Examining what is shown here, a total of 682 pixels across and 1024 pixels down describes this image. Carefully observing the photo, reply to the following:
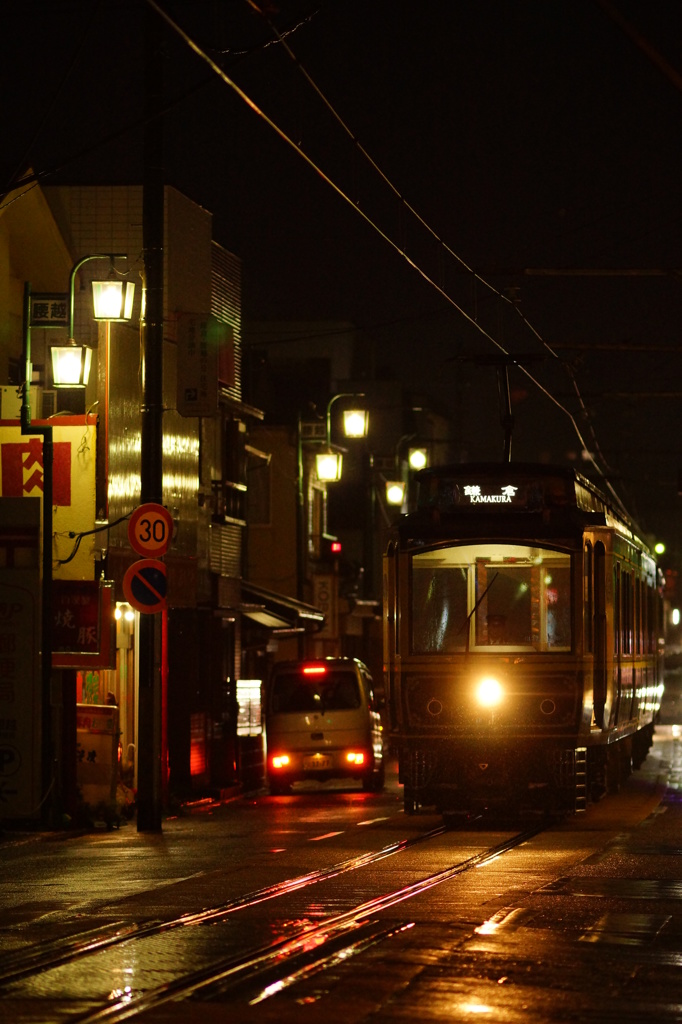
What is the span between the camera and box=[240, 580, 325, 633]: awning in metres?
31.0

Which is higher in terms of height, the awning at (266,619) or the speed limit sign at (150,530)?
the speed limit sign at (150,530)

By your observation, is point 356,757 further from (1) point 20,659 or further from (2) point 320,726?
(1) point 20,659

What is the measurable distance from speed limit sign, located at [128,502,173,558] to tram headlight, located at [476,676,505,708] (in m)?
3.79

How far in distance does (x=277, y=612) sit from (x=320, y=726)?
627cm

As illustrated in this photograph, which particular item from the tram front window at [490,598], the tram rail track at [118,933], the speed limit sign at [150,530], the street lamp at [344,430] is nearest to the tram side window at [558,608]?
the tram front window at [490,598]

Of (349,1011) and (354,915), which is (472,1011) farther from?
(354,915)

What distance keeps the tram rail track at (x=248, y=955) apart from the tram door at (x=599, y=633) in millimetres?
6632

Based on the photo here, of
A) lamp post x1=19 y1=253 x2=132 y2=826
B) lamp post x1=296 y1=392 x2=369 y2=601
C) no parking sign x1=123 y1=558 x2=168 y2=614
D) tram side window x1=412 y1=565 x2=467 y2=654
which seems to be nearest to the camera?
lamp post x1=19 y1=253 x2=132 y2=826

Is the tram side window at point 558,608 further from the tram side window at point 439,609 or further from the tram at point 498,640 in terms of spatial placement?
the tram side window at point 439,609

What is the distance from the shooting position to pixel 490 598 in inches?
730

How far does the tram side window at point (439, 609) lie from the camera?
18.6m

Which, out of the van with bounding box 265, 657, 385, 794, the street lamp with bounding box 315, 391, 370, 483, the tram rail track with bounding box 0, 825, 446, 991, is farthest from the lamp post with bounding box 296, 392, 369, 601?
the tram rail track with bounding box 0, 825, 446, 991

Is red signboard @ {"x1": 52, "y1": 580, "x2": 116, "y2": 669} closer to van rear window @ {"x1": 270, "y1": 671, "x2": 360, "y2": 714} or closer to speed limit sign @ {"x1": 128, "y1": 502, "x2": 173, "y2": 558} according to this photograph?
speed limit sign @ {"x1": 128, "y1": 502, "x2": 173, "y2": 558}

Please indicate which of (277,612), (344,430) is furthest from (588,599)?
(344,430)
